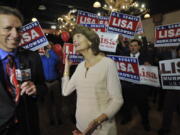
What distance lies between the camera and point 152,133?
135 inches

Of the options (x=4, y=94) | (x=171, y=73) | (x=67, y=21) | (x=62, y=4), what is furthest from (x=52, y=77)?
(x=67, y=21)

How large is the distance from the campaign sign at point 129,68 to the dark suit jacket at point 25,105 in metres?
2.18

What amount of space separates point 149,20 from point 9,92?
1252cm

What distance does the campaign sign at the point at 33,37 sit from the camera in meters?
3.22

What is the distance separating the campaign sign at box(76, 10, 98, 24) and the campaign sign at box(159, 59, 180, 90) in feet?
6.68

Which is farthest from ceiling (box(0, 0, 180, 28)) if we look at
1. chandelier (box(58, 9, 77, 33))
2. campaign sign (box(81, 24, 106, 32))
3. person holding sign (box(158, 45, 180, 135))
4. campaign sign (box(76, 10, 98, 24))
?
person holding sign (box(158, 45, 180, 135))

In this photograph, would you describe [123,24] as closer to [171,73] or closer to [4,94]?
[171,73]

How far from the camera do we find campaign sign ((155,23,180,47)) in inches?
150

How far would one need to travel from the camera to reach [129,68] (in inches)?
134

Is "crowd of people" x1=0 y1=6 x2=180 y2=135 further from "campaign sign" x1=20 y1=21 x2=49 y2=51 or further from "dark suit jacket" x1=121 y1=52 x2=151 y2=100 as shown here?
"dark suit jacket" x1=121 y1=52 x2=151 y2=100

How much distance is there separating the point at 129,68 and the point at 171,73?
2.37ft

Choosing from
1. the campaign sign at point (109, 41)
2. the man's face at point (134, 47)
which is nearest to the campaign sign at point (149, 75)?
the man's face at point (134, 47)

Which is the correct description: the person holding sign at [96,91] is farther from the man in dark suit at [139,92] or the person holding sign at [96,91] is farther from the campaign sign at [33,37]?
the man in dark suit at [139,92]

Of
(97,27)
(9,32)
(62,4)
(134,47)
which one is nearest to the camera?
(9,32)
